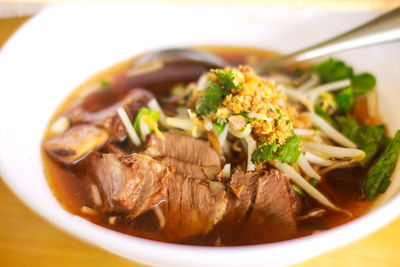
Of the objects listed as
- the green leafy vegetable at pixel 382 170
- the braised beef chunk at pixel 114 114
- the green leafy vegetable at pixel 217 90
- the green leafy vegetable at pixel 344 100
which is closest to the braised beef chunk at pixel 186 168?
the green leafy vegetable at pixel 217 90

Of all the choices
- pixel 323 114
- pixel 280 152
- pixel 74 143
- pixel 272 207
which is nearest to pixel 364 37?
pixel 323 114

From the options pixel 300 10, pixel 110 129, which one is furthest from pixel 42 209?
pixel 300 10

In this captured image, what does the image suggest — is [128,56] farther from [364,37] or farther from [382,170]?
[382,170]

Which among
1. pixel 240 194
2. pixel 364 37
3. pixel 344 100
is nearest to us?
pixel 240 194

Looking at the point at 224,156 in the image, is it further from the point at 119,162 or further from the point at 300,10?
the point at 300,10

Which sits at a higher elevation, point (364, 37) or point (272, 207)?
point (364, 37)

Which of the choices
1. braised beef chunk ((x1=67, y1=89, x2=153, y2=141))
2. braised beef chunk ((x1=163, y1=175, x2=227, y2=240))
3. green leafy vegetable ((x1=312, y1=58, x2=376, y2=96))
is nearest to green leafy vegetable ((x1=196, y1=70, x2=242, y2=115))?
braised beef chunk ((x1=163, y1=175, x2=227, y2=240))

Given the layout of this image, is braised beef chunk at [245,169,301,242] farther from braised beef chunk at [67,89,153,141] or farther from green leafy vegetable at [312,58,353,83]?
green leafy vegetable at [312,58,353,83]
